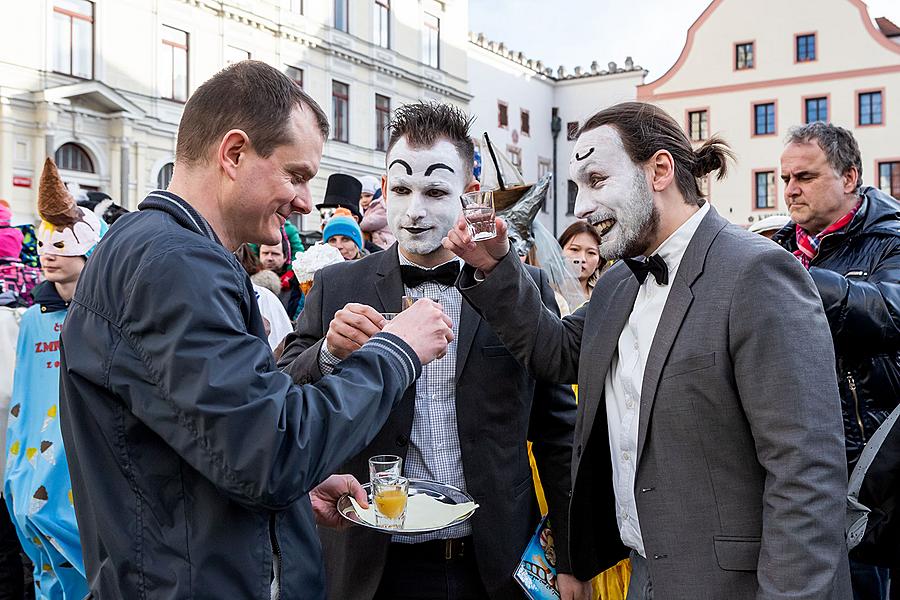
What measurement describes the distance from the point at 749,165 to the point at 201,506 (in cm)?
3254

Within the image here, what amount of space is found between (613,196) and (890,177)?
103 feet

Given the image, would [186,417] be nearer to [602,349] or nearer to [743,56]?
Answer: [602,349]

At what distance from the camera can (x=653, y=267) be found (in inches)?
94.7

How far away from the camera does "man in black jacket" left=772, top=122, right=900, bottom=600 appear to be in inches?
131

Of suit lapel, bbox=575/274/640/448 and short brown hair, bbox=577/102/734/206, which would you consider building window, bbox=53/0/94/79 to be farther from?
suit lapel, bbox=575/274/640/448

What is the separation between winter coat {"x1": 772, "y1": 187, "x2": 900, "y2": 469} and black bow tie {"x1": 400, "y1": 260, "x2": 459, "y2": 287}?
1.22 metres

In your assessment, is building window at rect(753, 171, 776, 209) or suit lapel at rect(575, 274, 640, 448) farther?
building window at rect(753, 171, 776, 209)

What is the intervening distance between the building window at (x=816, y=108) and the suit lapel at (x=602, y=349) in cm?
3211

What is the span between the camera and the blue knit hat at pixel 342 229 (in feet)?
21.0

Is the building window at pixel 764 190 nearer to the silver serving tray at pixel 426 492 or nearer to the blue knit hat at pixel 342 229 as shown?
the blue knit hat at pixel 342 229

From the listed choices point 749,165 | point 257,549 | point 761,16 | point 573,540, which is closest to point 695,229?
point 573,540

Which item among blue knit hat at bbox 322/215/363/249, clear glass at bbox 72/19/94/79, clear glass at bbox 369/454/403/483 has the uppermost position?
clear glass at bbox 72/19/94/79

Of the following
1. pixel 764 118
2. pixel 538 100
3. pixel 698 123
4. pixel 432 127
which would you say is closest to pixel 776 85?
pixel 764 118

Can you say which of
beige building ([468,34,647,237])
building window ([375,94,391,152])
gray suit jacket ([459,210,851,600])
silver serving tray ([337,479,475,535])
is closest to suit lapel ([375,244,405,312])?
silver serving tray ([337,479,475,535])
